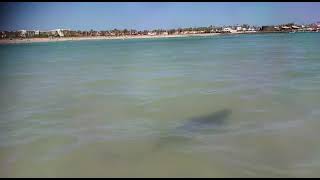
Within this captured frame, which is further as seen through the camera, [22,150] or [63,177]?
[22,150]

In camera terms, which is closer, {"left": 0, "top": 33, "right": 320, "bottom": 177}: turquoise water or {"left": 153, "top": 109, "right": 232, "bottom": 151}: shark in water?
{"left": 0, "top": 33, "right": 320, "bottom": 177}: turquoise water

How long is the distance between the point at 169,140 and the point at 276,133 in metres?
1.73

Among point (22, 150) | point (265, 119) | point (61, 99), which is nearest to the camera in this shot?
point (22, 150)

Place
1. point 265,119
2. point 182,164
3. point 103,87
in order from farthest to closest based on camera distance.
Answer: point 103,87
point 265,119
point 182,164

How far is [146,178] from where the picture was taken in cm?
487

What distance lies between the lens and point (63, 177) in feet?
16.4

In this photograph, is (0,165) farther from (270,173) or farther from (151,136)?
(270,173)

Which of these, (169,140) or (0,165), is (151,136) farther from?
(0,165)

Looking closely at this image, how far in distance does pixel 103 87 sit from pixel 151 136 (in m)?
6.15

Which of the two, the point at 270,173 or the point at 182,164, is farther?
the point at 182,164

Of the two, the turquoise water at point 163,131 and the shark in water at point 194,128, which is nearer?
the turquoise water at point 163,131

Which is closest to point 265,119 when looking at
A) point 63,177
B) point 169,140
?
point 169,140

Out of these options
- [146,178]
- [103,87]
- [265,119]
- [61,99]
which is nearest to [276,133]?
[265,119]

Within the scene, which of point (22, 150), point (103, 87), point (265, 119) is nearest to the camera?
point (22, 150)
